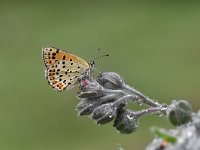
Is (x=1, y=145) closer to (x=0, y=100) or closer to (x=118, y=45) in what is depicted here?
(x=0, y=100)

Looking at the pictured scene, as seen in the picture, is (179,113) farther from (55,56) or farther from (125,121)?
(55,56)

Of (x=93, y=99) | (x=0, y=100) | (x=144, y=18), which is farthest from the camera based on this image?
(x=144, y=18)

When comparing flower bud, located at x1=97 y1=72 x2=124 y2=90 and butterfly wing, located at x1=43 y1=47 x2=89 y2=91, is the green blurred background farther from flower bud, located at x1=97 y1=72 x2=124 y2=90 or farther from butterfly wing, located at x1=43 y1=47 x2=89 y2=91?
flower bud, located at x1=97 y1=72 x2=124 y2=90

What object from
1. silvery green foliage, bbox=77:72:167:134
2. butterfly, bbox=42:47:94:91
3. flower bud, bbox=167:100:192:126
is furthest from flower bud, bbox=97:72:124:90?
flower bud, bbox=167:100:192:126

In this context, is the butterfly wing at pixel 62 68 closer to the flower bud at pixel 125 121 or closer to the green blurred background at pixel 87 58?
the flower bud at pixel 125 121

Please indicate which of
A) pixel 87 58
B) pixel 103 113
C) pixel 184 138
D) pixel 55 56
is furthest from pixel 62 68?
pixel 87 58

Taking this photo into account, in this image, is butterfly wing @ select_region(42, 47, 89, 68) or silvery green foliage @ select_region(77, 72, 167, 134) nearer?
silvery green foliage @ select_region(77, 72, 167, 134)

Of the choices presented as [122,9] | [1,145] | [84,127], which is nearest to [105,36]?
[122,9]
